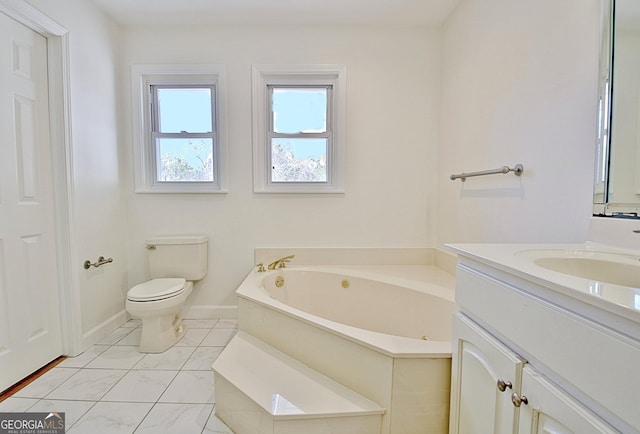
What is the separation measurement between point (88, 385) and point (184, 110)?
2.02m

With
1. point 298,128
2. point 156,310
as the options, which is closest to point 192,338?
point 156,310

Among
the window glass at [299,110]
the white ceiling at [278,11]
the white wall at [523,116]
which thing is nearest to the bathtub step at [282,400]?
the white wall at [523,116]

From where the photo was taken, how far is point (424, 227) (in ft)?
7.75

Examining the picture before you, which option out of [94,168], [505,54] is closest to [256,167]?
[94,168]

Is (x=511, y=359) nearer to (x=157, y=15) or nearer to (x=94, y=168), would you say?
(x=94, y=168)

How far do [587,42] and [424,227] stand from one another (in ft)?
4.90

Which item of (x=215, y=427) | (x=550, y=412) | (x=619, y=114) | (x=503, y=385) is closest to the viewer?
(x=550, y=412)

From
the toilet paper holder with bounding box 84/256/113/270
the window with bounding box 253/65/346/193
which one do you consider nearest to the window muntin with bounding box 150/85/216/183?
the window with bounding box 253/65/346/193

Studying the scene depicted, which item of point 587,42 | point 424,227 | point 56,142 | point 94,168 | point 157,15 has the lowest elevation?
point 424,227

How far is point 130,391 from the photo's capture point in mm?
1509

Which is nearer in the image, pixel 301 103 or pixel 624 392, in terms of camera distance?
pixel 624 392

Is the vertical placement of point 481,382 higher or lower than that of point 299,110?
lower

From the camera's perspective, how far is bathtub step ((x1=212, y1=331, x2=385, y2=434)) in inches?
43.8

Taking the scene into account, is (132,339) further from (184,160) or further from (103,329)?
(184,160)
